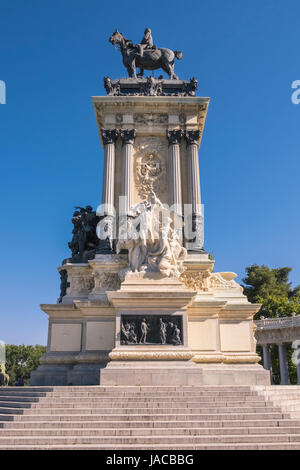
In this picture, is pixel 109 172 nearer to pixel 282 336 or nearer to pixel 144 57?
pixel 144 57

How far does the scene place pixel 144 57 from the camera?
937 inches

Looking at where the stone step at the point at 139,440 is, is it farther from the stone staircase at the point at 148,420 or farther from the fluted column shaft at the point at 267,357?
the fluted column shaft at the point at 267,357

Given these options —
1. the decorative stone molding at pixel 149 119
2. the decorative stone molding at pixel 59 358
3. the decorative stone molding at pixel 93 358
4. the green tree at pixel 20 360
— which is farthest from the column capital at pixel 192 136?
the green tree at pixel 20 360

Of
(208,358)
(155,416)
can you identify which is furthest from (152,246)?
(155,416)

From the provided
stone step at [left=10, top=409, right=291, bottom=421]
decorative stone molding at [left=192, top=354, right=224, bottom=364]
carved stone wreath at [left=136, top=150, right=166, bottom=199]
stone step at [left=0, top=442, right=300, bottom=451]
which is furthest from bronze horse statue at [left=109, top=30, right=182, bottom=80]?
stone step at [left=0, top=442, right=300, bottom=451]

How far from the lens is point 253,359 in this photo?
1736 cm

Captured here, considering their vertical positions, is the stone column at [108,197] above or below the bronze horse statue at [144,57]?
below

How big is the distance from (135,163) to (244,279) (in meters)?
39.7

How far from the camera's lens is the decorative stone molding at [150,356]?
14789mm

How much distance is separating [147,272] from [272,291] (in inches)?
1511

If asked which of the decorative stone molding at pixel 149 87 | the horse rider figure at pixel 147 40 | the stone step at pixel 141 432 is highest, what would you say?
the horse rider figure at pixel 147 40

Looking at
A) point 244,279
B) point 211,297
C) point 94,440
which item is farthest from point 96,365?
point 244,279

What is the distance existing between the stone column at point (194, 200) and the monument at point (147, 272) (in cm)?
5
